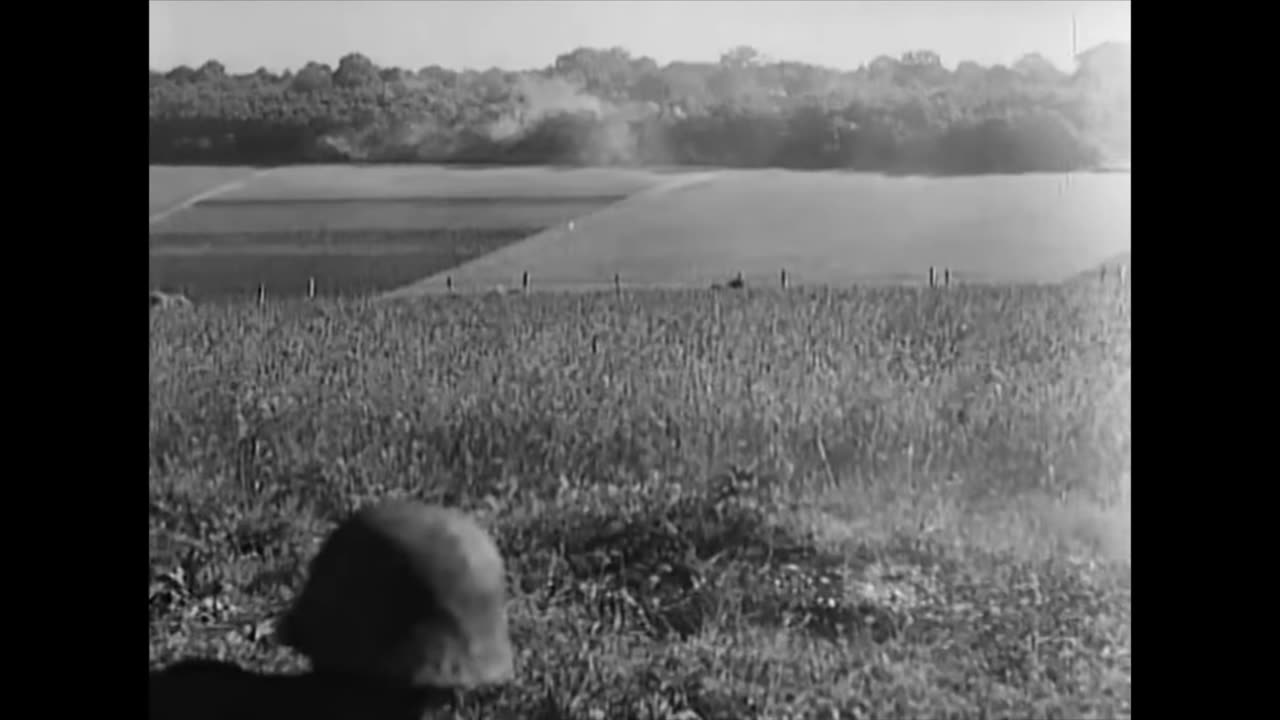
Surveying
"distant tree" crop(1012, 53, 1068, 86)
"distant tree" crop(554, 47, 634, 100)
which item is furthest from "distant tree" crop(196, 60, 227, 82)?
"distant tree" crop(1012, 53, 1068, 86)

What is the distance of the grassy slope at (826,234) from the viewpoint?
2674mm

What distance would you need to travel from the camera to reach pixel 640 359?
2.65 metres

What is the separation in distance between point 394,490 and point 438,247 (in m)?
0.42

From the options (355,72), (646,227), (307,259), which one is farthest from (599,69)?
(307,259)

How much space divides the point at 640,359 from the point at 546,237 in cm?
27

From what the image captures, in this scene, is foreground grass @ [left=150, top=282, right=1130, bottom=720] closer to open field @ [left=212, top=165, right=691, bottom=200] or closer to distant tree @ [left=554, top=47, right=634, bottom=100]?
open field @ [left=212, top=165, right=691, bottom=200]

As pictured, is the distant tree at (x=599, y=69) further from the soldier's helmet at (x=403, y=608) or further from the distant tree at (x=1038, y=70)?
the soldier's helmet at (x=403, y=608)

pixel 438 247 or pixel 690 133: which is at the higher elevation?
pixel 690 133

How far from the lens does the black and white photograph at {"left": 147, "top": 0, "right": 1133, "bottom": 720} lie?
2.54 m

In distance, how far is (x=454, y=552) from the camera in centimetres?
254

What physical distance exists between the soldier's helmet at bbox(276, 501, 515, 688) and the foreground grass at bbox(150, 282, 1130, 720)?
39 millimetres

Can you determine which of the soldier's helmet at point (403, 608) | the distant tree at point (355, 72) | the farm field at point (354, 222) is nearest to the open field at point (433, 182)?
the farm field at point (354, 222)
